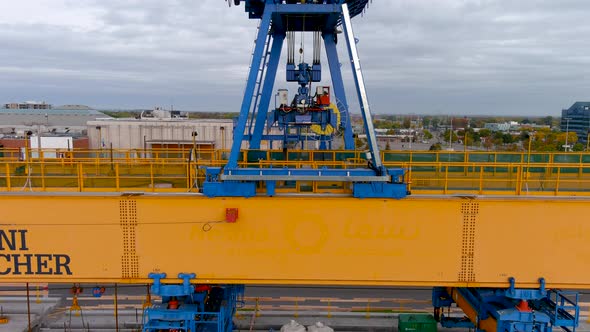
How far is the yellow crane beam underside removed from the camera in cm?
823

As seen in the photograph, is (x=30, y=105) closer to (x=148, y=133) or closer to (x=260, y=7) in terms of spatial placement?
(x=148, y=133)

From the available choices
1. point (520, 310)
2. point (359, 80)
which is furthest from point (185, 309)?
point (520, 310)

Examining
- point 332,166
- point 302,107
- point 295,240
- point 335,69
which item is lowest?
point 295,240

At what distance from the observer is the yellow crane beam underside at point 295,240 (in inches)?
324

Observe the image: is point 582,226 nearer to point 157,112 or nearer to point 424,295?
point 424,295

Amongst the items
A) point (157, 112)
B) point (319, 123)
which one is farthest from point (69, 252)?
point (157, 112)

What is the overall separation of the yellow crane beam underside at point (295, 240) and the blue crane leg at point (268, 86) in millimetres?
5943

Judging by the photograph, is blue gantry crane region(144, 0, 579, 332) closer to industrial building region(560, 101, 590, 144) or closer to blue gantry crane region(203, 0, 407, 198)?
blue gantry crane region(203, 0, 407, 198)

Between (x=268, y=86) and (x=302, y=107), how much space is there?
150 cm

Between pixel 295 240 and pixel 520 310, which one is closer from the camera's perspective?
pixel 295 240

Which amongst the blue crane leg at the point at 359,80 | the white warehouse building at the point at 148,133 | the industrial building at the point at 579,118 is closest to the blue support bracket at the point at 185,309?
the blue crane leg at the point at 359,80

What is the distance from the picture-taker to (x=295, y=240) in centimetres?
832

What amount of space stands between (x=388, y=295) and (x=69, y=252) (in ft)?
41.7

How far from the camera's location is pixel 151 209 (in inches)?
326
